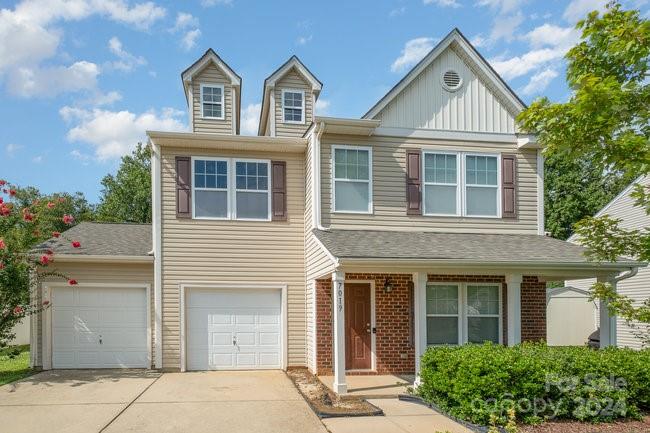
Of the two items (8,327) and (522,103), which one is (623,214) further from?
(8,327)

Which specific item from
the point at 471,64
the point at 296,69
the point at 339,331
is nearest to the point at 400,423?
the point at 339,331

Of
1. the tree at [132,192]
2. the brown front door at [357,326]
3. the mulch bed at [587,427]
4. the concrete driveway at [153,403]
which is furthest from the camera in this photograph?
the tree at [132,192]

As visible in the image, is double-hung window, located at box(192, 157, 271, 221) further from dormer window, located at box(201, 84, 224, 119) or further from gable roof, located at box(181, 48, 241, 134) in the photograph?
gable roof, located at box(181, 48, 241, 134)

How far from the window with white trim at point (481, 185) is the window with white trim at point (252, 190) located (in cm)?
487

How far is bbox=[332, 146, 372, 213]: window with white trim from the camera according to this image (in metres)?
12.2

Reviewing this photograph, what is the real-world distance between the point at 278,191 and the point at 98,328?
18.0ft

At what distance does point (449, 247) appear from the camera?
11.1 metres

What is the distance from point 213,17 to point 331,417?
7.77 m

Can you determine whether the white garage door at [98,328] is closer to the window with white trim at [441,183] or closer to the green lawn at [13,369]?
the green lawn at [13,369]

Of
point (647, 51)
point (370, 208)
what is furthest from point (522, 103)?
point (647, 51)

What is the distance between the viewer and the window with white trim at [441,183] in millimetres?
12617

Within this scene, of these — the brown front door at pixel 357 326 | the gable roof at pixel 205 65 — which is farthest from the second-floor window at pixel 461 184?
the gable roof at pixel 205 65

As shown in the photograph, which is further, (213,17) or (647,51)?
(213,17)

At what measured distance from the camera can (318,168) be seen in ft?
39.3
